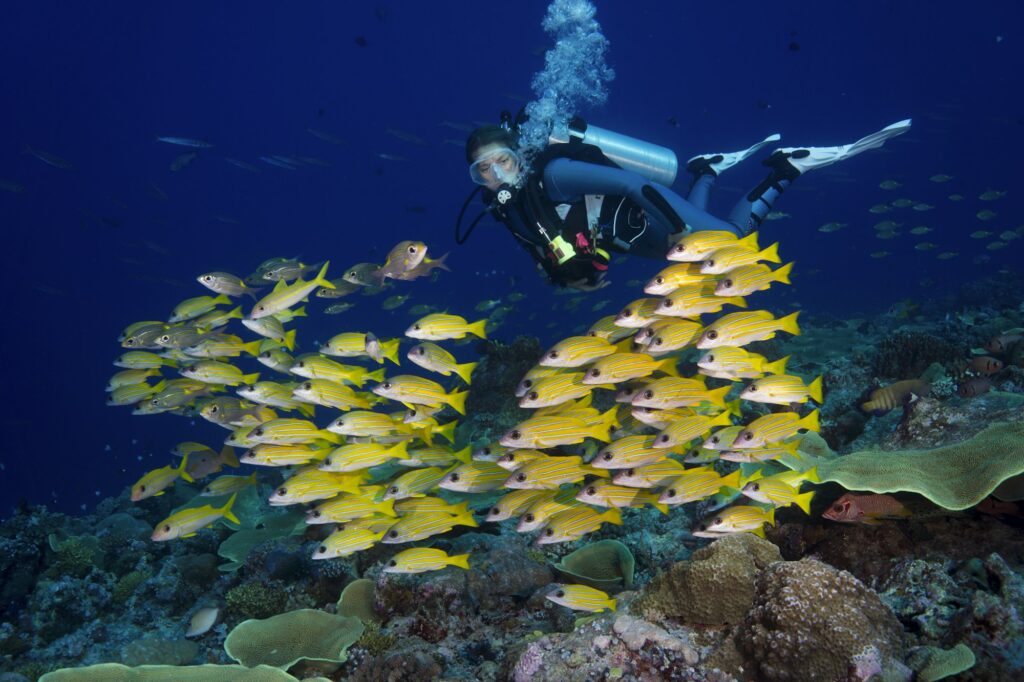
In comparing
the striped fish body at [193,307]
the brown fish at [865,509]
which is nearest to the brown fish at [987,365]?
the brown fish at [865,509]

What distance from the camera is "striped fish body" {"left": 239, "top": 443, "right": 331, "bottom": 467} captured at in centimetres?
515

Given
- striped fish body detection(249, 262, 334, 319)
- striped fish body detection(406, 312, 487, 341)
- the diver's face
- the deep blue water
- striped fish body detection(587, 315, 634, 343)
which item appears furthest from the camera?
the deep blue water

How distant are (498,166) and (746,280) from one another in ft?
10.9

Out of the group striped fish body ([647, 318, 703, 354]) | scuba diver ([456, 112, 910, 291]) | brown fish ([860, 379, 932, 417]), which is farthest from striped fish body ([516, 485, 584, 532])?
brown fish ([860, 379, 932, 417])

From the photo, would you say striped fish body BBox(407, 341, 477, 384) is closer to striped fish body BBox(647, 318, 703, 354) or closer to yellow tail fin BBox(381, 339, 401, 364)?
yellow tail fin BBox(381, 339, 401, 364)

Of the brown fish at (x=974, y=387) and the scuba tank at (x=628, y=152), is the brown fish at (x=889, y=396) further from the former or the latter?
the scuba tank at (x=628, y=152)

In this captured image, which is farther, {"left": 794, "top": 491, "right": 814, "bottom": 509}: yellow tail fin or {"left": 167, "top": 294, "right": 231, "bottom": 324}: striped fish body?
{"left": 167, "top": 294, "right": 231, "bottom": 324}: striped fish body

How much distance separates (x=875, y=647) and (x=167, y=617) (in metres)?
7.87

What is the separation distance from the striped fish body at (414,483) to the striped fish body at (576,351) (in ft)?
4.81

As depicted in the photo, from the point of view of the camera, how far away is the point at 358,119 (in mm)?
105062

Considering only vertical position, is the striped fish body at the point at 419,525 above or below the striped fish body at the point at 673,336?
below

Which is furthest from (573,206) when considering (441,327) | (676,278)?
(441,327)

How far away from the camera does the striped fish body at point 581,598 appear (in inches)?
151

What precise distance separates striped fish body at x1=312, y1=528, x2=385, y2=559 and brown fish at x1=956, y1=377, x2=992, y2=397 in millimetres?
6490
